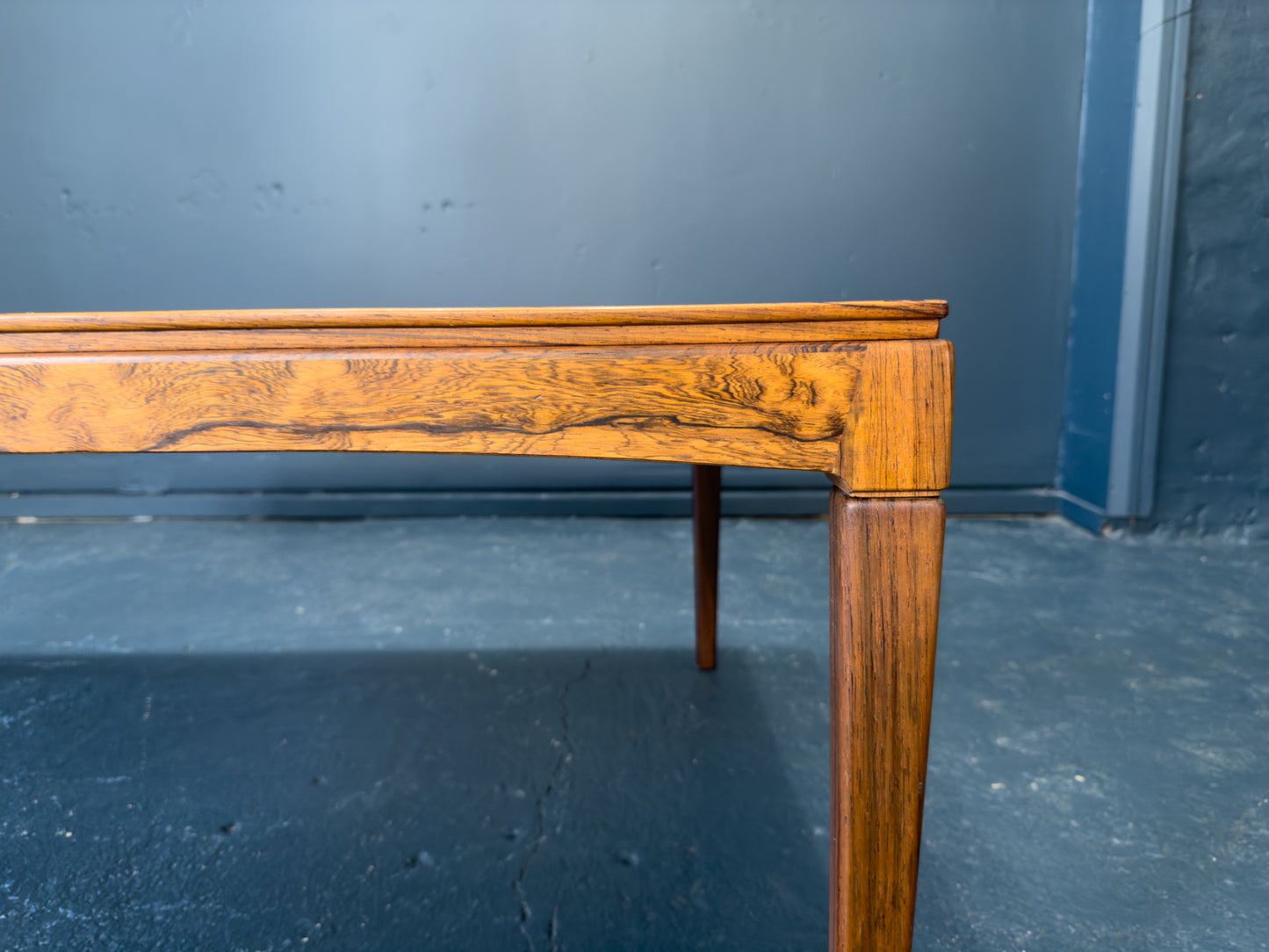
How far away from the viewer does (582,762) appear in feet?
2.98

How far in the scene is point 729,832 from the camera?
775 millimetres

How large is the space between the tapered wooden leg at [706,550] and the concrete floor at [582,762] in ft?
0.21

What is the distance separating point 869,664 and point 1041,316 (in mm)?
1972

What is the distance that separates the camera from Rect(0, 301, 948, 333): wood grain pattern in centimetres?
43

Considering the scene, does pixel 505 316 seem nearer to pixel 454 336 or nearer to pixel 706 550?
pixel 454 336

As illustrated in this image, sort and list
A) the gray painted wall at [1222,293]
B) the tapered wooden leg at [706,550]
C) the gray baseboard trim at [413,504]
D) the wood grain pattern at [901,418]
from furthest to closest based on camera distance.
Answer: the gray baseboard trim at [413,504] < the gray painted wall at [1222,293] < the tapered wooden leg at [706,550] < the wood grain pattern at [901,418]

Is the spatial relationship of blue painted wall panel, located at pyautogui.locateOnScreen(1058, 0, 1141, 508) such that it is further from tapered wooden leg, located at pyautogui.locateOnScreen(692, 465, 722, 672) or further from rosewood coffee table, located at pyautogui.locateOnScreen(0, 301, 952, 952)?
rosewood coffee table, located at pyautogui.locateOnScreen(0, 301, 952, 952)

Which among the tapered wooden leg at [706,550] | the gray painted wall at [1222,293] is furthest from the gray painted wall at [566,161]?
the tapered wooden leg at [706,550]

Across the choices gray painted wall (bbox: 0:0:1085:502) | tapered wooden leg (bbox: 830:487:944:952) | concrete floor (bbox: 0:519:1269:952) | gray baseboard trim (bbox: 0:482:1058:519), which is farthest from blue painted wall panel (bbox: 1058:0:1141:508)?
tapered wooden leg (bbox: 830:487:944:952)

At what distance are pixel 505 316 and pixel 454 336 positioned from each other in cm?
4

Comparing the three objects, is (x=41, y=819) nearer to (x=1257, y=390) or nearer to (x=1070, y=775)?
(x=1070, y=775)

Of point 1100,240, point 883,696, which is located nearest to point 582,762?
point 883,696

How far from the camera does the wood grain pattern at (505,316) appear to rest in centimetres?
43

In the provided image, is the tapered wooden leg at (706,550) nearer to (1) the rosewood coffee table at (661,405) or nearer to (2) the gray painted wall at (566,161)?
(1) the rosewood coffee table at (661,405)
